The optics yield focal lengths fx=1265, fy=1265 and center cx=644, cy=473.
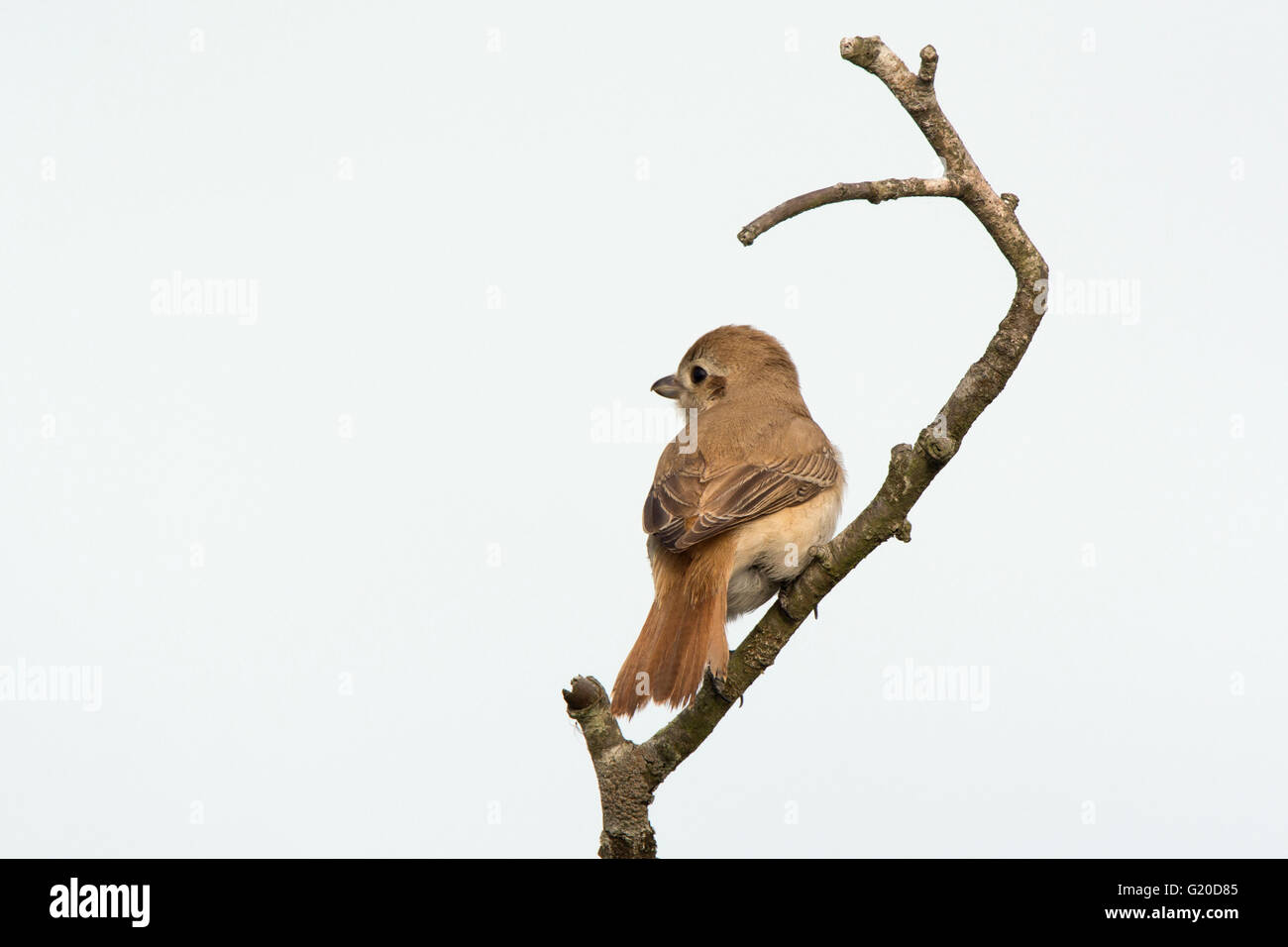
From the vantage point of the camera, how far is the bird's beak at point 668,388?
21.9 ft

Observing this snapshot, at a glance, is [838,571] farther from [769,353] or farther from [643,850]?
[769,353]

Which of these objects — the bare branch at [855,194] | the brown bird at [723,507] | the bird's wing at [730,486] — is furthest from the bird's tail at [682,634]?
the bare branch at [855,194]

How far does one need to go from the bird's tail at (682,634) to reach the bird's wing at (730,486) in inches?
4.6

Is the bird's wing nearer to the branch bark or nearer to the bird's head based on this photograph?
the bird's head

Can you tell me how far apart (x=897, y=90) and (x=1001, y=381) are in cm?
91

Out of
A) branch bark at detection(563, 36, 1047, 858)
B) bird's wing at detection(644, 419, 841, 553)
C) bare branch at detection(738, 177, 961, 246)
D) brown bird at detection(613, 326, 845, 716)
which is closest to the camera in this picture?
bare branch at detection(738, 177, 961, 246)

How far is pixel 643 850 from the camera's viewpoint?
4.41 meters

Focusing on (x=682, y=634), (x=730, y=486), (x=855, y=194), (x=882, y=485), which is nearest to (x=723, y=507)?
→ (x=730, y=486)

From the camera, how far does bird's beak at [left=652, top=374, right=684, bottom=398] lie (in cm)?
667

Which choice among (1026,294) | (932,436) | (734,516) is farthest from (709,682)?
(1026,294)

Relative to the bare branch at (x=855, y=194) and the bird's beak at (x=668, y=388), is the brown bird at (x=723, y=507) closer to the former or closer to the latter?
the bird's beak at (x=668, y=388)

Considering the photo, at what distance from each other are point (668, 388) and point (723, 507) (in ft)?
4.93

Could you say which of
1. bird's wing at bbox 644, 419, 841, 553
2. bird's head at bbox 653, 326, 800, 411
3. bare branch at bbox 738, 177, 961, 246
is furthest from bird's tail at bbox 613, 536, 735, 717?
bare branch at bbox 738, 177, 961, 246

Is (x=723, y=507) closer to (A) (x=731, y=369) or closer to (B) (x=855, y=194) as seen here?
(A) (x=731, y=369)
